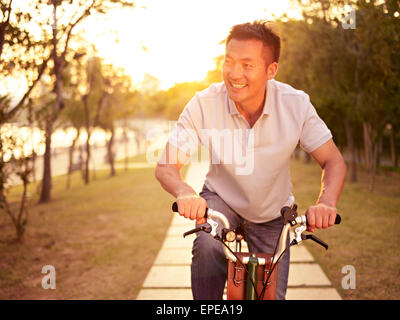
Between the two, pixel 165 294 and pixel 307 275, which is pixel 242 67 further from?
pixel 307 275

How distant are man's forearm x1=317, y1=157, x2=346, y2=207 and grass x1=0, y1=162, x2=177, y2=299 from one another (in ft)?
9.43

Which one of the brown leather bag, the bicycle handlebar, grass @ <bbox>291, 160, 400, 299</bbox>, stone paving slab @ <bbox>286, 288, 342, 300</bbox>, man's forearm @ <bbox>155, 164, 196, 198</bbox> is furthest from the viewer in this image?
grass @ <bbox>291, 160, 400, 299</bbox>

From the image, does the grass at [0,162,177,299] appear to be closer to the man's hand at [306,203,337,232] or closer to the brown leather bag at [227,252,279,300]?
the brown leather bag at [227,252,279,300]

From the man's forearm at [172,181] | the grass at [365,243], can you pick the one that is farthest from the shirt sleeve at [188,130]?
the grass at [365,243]

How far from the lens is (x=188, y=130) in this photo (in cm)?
256

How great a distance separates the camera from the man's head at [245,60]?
2516mm

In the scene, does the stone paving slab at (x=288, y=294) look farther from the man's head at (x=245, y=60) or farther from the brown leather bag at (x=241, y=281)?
the man's head at (x=245, y=60)

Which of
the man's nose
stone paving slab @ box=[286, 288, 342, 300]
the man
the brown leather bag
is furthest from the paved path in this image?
the man's nose

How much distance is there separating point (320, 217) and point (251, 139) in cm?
71

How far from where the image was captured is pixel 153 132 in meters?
46.0

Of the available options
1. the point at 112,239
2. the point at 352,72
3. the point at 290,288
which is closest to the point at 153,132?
the point at 352,72

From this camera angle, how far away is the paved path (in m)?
4.32

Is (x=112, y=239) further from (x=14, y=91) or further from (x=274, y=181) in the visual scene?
(x=274, y=181)

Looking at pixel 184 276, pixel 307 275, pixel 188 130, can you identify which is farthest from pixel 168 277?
pixel 188 130
